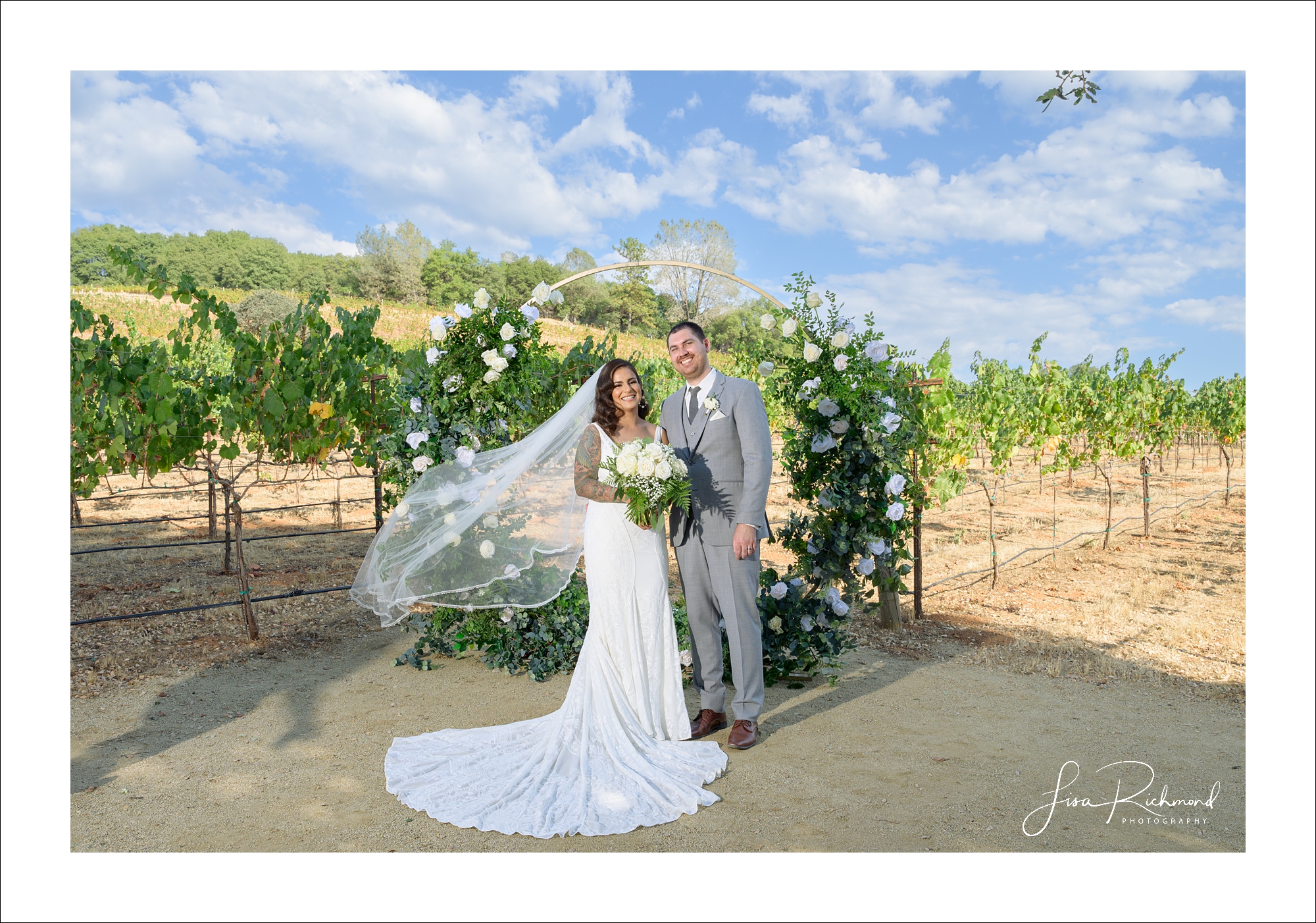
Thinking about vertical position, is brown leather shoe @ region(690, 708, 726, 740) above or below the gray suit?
below

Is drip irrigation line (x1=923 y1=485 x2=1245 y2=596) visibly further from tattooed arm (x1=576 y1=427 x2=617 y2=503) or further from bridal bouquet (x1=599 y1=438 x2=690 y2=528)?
tattooed arm (x1=576 y1=427 x2=617 y2=503)

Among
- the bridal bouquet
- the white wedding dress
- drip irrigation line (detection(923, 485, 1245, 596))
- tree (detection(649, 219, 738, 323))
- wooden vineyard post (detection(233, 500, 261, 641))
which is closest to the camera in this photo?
the white wedding dress

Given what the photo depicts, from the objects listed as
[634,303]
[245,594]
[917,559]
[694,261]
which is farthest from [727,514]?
[634,303]

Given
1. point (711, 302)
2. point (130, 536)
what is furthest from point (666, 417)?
point (711, 302)

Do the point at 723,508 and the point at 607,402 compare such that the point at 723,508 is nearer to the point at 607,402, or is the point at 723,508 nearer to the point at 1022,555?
the point at 607,402

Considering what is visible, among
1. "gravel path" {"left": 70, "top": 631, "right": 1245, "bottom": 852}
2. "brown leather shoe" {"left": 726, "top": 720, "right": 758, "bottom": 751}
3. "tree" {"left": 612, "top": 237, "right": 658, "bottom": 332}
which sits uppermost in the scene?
"tree" {"left": 612, "top": 237, "right": 658, "bottom": 332}

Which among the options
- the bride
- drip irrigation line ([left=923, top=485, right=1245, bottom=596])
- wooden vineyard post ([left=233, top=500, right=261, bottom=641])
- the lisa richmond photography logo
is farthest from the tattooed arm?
drip irrigation line ([left=923, top=485, right=1245, bottom=596])

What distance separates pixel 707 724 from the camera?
381 cm

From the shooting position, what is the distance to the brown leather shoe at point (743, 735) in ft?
12.0

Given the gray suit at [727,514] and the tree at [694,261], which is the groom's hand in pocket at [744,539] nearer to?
the gray suit at [727,514]

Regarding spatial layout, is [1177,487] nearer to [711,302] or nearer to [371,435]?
[371,435]

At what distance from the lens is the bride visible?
3.12 m

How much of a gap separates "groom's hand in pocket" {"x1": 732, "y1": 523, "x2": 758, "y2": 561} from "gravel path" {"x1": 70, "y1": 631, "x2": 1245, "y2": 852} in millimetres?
898

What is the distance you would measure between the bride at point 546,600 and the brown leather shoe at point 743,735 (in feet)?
0.47
